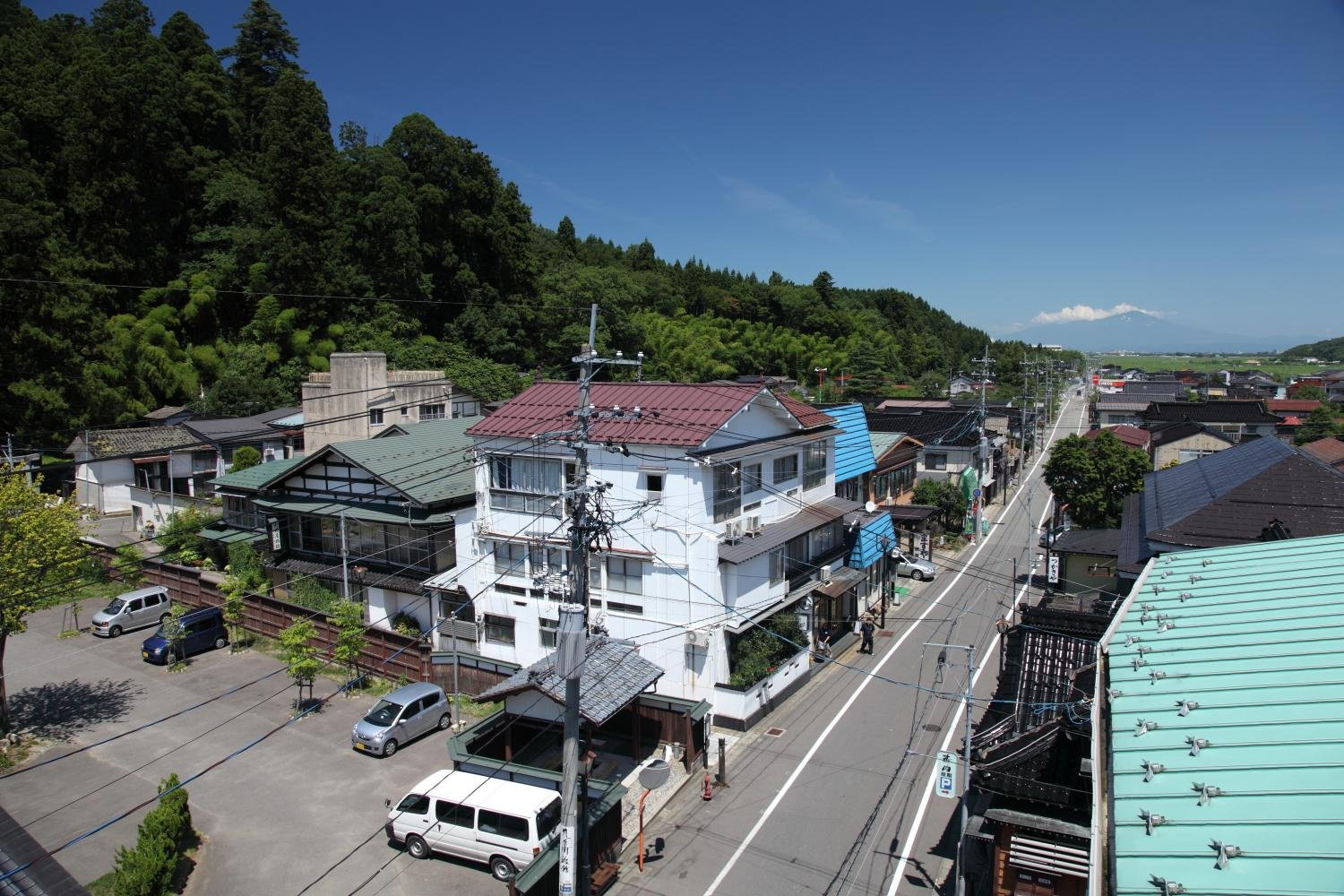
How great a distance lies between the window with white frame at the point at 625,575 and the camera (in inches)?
707

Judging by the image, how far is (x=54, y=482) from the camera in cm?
3591

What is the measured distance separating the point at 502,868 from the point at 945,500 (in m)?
28.5

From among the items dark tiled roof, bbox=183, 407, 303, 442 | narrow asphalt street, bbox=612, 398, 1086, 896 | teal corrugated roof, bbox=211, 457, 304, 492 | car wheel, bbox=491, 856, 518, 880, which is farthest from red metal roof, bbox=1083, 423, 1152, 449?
dark tiled roof, bbox=183, 407, 303, 442

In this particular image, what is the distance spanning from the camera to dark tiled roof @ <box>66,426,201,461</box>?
3169 cm

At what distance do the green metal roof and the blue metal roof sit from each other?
41.3 ft

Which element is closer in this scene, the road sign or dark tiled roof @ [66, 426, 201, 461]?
the road sign

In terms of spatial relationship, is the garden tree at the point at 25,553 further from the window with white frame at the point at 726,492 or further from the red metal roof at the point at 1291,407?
the red metal roof at the point at 1291,407

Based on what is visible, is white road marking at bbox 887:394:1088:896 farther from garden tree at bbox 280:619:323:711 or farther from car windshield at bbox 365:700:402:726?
garden tree at bbox 280:619:323:711

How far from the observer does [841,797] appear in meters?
14.5

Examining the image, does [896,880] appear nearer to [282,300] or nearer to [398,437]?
[398,437]

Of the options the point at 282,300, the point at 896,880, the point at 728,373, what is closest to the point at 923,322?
the point at 728,373

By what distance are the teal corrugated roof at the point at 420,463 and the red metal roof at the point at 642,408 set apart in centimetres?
189

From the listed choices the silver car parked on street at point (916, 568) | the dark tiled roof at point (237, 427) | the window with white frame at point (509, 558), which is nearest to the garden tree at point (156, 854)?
the window with white frame at point (509, 558)

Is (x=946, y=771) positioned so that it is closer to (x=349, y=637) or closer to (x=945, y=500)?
(x=349, y=637)
